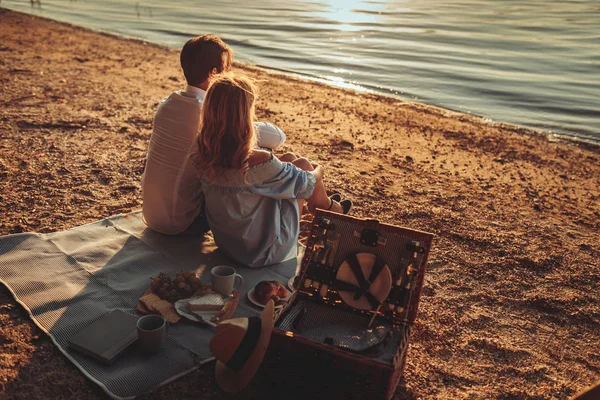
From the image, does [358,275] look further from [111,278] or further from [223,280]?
[111,278]

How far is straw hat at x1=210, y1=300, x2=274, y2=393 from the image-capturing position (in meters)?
2.71

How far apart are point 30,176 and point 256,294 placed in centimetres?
290

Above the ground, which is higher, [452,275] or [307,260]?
[307,260]

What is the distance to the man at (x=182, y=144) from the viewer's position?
3916 millimetres

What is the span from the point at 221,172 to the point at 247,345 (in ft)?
4.52

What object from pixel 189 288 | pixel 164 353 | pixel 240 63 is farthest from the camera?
pixel 240 63

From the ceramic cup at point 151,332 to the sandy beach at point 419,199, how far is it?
0.25m

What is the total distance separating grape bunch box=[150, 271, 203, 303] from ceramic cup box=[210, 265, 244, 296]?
104mm

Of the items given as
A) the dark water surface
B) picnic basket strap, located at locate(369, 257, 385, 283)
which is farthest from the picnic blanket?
the dark water surface

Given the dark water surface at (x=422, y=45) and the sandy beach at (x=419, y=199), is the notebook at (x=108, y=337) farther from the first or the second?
the dark water surface at (x=422, y=45)

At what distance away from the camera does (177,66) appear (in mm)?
11602

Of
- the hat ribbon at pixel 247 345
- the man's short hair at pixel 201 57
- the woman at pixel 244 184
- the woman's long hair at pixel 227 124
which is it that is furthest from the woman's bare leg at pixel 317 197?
the hat ribbon at pixel 247 345

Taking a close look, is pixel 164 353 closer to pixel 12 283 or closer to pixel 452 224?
pixel 12 283

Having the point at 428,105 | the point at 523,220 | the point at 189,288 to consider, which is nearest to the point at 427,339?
the point at 189,288
